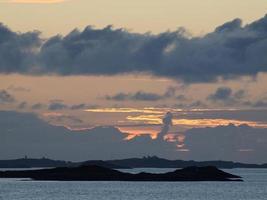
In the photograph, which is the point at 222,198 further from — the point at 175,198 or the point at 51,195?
the point at 51,195

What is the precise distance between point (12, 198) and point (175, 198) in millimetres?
24514

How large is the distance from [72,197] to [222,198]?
2302 centimetres

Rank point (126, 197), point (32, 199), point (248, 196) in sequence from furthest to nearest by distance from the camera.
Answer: point (248, 196) < point (126, 197) < point (32, 199)

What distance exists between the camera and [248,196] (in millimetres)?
153625

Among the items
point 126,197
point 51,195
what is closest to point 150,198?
point 126,197

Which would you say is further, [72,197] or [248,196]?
[248,196]

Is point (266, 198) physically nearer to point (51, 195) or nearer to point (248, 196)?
point (248, 196)

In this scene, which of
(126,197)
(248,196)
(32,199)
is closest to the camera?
(32,199)

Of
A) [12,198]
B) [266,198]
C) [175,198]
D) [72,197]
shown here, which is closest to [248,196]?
[266,198]

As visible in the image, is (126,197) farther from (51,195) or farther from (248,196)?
(248,196)

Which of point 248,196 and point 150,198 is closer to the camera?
point 150,198

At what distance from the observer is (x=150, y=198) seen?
466 feet

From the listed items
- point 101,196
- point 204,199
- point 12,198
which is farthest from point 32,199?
point 204,199

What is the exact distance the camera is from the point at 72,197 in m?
143
